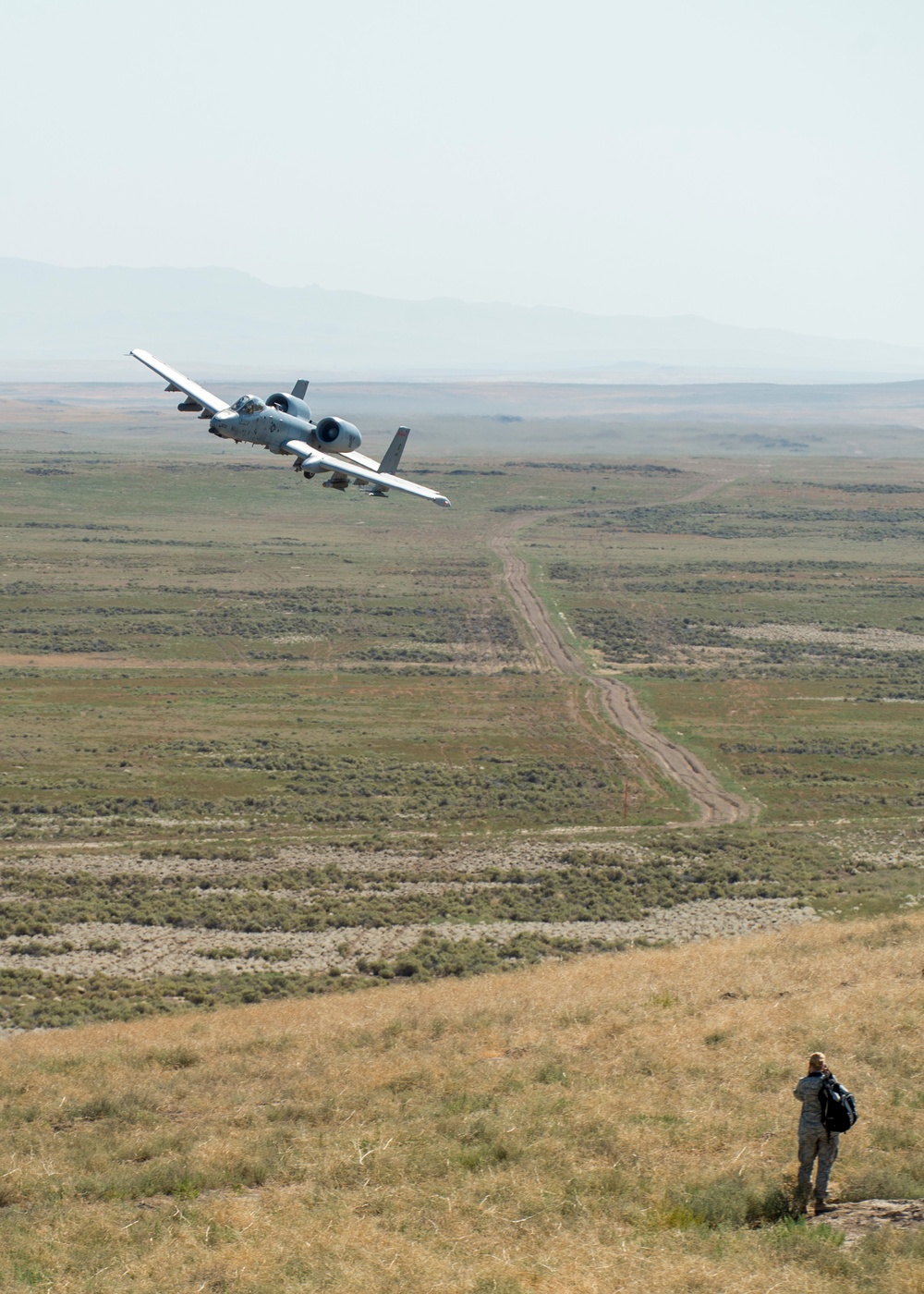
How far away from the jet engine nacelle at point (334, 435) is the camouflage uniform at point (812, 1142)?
28067 mm

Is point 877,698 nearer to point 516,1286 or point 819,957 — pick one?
point 819,957

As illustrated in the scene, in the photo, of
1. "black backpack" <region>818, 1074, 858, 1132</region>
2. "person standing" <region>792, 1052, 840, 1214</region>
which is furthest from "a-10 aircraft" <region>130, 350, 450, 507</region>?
"black backpack" <region>818, 1074, 858, 1132</region>

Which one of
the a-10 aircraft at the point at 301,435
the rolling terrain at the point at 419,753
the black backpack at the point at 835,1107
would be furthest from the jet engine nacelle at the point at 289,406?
the black backpack at the point at 835,1107

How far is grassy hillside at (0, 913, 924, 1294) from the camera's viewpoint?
12.5m

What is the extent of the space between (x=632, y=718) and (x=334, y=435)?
3390 cm

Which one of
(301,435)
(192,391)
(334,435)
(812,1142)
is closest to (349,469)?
(334,435)

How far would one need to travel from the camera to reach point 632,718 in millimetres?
67188

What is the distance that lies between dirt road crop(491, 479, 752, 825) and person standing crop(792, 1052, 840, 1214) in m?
38.1

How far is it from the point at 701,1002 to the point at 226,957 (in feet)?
61.0

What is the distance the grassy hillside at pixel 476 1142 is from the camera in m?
12.5

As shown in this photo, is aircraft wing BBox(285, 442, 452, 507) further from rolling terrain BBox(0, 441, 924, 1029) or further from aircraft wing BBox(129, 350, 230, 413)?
rolling terrain BBox(0, 441, 924, 1029)

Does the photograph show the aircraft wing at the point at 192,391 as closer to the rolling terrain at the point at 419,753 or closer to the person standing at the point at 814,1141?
the rolling terrain at the point at 419,753

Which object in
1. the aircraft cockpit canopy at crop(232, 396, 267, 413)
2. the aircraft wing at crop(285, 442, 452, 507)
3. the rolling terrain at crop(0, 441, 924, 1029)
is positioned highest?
the aircraft cockpit canopy at crop(232, 396, 267, 413)

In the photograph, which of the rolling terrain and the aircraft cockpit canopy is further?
the rolling terrain
